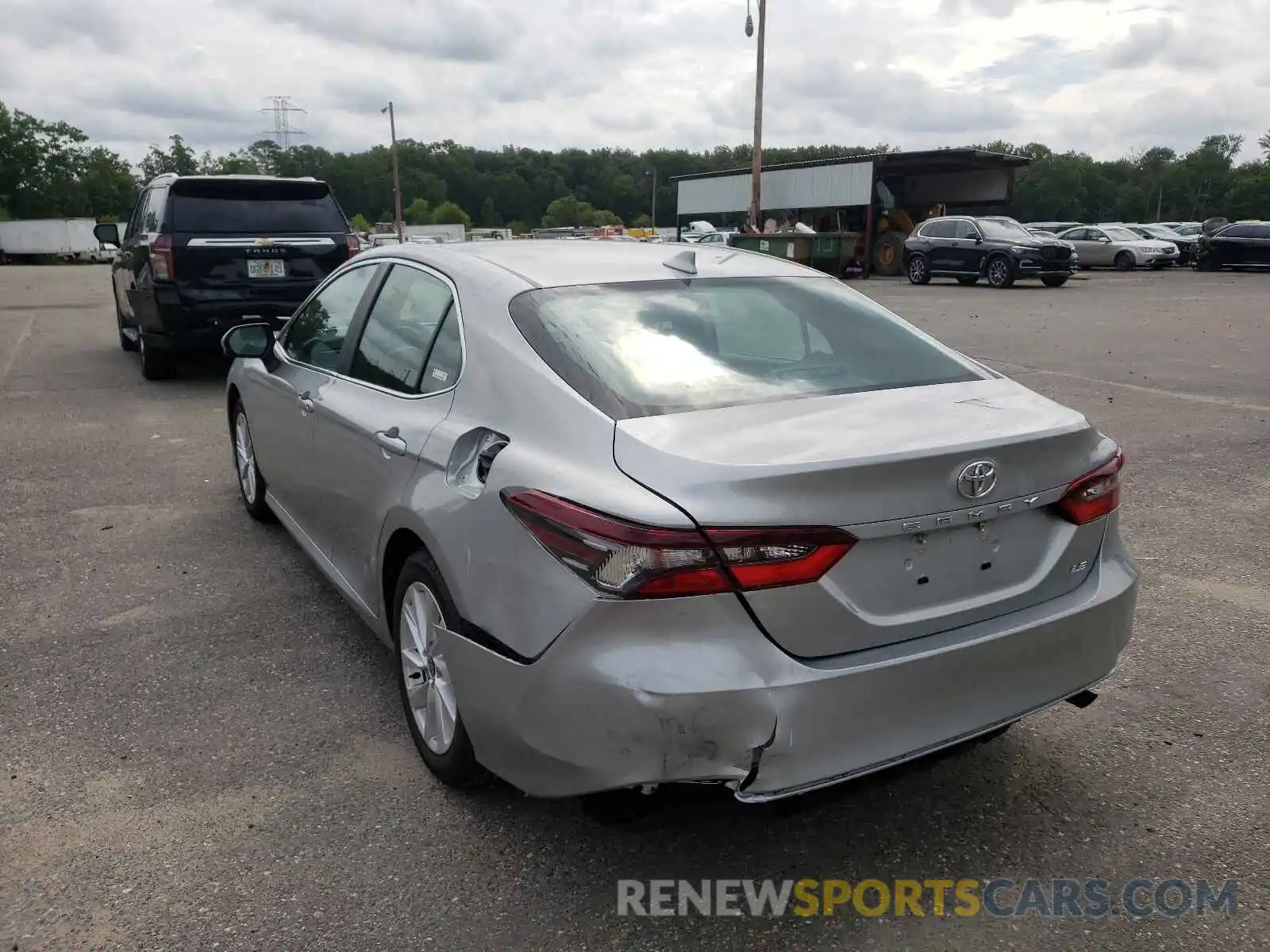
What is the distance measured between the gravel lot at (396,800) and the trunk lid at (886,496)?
1.49ft

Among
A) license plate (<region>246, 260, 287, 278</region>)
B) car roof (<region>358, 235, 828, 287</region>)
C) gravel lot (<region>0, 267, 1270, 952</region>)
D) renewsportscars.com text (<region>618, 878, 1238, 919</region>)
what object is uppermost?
car roof (<region>358, 235, 828, 287</region>)

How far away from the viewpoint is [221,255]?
378 inches

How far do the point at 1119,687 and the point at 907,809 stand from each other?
4.02 ft

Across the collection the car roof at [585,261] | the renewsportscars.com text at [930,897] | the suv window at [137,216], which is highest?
the suv window at [137,216]

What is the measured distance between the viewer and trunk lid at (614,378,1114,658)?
7.33 feet

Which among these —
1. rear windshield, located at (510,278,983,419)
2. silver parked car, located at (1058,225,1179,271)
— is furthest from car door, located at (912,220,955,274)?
rear windshield, located at (510,278,983,419)

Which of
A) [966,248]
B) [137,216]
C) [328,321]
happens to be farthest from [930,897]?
[966,248]

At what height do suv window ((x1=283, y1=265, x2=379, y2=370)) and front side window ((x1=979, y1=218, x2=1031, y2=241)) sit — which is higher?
front side window ((x1=979, y1=218, x2=1031, y2=241))

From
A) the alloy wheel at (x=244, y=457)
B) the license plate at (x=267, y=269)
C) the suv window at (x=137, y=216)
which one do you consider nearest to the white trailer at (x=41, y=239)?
the suv window at (x=137, y=216)

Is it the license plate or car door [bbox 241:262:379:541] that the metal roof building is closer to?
the license plate

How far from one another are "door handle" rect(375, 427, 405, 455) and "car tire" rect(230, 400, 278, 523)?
212 cm

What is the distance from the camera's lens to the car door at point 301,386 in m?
4.06

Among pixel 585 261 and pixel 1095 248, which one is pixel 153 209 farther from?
pixel 1095 248

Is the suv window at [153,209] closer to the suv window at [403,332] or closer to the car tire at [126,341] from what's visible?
the car tire at [126,341]
